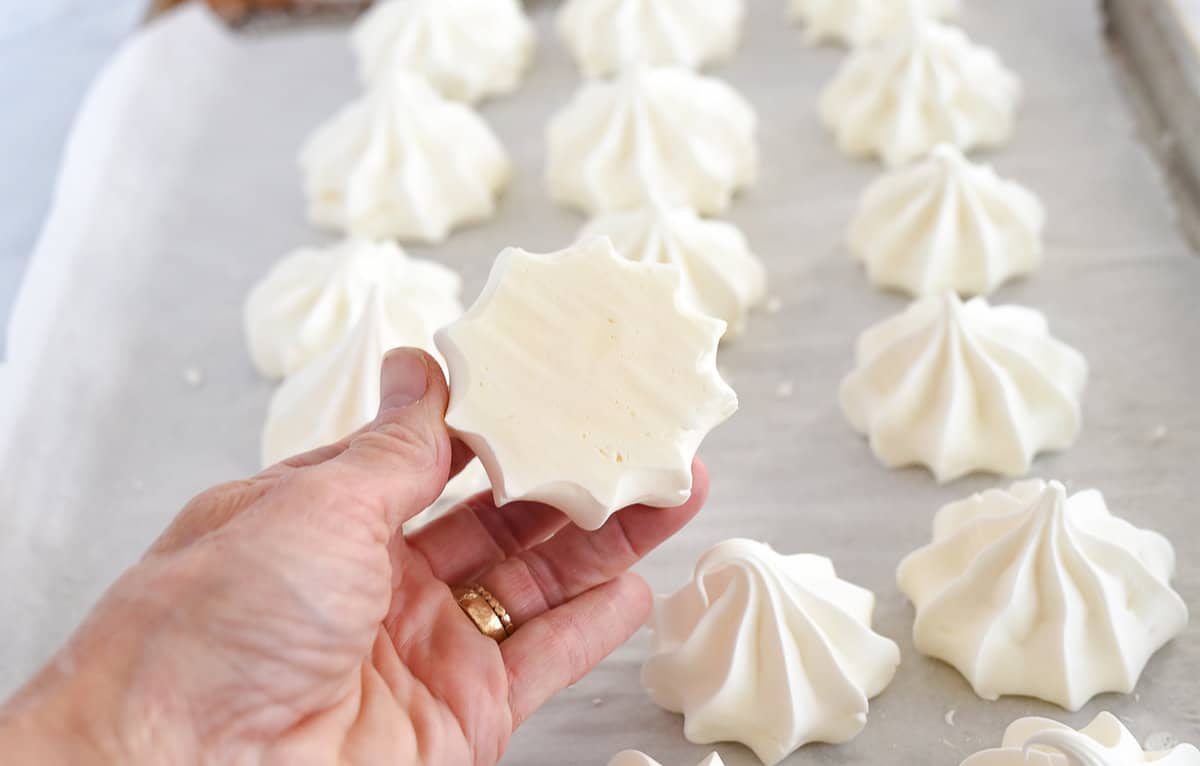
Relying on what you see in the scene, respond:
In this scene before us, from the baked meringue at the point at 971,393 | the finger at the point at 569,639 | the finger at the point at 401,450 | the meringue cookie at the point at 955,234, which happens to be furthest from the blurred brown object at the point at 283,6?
the finger at the point at 569,639

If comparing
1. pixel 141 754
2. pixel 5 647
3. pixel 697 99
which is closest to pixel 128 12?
pixel 697 99

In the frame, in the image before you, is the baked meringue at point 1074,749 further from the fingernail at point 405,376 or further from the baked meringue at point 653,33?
the baked meringue at point 653,33

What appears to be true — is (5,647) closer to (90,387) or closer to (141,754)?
(90,387)

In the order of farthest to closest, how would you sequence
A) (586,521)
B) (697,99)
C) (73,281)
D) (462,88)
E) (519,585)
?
(462,88), (697,99), (73,281), (519,585), (586,521)

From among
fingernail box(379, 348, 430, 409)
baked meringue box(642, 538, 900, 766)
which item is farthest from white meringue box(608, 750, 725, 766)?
fingernail box(379, 348, 430, 409)

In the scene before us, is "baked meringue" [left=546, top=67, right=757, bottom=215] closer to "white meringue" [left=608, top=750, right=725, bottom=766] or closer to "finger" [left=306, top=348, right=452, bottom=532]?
"finger" [left=306, top=348, right=452, bottom=532]

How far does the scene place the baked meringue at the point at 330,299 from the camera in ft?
7.28

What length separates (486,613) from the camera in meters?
1.62

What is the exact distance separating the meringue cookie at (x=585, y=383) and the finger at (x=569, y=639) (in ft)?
0.60

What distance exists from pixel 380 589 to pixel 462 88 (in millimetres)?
1762

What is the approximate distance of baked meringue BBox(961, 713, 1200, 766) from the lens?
1.36 m

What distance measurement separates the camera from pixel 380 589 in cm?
137

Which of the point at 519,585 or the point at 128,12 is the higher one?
the point at 128,12

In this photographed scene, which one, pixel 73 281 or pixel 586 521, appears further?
→ pixel 73 281
